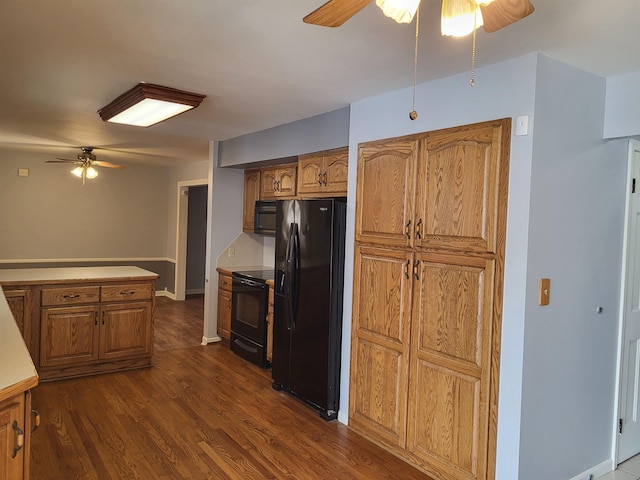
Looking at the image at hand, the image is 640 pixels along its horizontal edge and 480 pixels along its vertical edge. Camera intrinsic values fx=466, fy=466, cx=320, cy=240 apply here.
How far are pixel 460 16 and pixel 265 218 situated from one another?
13.4ft

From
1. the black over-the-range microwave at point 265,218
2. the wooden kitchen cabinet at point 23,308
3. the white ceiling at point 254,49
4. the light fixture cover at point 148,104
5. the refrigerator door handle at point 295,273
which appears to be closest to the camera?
the white ceiling at point 254,49

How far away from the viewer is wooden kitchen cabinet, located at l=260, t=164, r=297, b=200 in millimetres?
4707

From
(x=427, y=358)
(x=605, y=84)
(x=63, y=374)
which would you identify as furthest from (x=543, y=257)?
(x=63, y=374)

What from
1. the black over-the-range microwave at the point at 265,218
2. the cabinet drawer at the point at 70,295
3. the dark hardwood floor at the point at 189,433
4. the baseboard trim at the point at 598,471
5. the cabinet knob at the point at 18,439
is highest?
the black over-the-range microwave at the point at 265,218

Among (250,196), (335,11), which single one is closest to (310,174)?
(250,196)

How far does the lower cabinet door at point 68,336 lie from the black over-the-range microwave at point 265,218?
1.84 m

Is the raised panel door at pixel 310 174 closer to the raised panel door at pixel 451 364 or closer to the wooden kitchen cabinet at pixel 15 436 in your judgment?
the raised panel door at pixel 451 364

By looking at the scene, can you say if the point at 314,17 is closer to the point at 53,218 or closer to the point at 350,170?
the point at 350,170

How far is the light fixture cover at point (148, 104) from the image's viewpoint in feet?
10.3

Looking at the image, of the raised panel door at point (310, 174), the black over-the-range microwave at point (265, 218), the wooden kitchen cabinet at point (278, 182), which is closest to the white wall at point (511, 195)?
the raised panel door at point (310, 174)

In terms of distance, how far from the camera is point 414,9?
113 centimetres

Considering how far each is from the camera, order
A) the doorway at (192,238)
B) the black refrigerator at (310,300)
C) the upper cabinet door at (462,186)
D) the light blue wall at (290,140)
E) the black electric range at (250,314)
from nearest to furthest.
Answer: the upper cabinet door at (462,186) → the black refrigerator at (310,300) → the light blue wall at (290,140) → the black electric range at (250,314) → the doorway at (192,238)

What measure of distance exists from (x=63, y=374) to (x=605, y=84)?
475cm

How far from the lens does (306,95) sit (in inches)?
128
